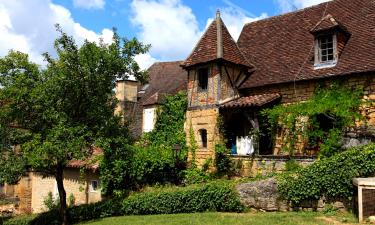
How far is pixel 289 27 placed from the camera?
2119cm

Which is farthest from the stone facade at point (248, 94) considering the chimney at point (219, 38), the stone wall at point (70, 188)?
the stone wall at point (70, 188)

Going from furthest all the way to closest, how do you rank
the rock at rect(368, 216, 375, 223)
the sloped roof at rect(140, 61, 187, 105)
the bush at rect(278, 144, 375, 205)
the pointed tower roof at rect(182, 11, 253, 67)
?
the sloped roof at rect(140, 61, 187, 105) < the pointed tower roof at rect(182, 11, 253, 67) < the bush at rect(278, 144, 375, 205) < the rock at rect(368, 216, 375, 223)

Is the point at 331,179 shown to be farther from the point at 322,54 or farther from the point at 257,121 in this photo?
the point at 322,54

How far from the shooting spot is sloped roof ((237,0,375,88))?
55.0ft

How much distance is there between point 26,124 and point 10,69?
221 cm

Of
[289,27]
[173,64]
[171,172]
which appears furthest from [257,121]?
[173,64]

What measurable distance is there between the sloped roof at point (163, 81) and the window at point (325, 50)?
9.73 metres

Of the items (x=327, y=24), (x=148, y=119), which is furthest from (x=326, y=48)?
(x=148, y=119)

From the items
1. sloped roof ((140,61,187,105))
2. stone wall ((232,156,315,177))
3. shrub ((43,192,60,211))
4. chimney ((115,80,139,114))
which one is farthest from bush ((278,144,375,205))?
chimney ((115,80,139,114))

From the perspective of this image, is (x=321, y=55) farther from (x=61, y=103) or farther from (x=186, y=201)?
(x=61, y=103)

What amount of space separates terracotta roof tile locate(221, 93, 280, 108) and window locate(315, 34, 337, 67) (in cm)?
237

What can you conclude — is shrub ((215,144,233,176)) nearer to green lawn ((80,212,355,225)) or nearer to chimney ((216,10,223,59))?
chimney ((216,10,223,59))

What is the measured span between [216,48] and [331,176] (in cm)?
912

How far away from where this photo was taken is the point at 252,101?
1789 centimetres
